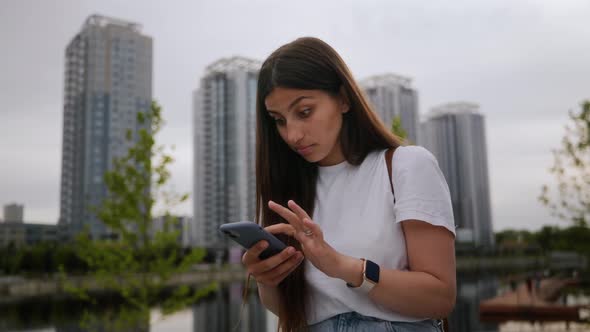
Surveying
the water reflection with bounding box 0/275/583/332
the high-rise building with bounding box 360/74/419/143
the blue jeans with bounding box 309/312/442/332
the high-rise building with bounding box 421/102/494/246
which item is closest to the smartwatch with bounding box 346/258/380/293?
the blue jeans with bounding box 309/312/442/332

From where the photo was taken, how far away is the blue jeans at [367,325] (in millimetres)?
1162

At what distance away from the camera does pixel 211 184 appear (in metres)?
54.8

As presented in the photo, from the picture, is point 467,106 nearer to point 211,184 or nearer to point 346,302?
point 211,184

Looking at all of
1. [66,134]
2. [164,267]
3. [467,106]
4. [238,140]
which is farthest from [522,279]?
[66,134]

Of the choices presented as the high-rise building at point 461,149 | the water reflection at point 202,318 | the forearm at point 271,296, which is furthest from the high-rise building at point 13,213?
the forearm at point 271,296

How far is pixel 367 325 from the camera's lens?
1.17 m

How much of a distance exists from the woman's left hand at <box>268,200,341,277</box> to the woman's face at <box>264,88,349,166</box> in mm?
242

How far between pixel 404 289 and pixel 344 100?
52 cm

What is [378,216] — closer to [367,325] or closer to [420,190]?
[420,190]

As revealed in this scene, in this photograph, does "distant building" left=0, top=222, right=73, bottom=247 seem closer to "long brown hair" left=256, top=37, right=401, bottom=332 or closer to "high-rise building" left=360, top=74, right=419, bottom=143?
"high-rise building" left=360, top=74, right=419, bottom=143

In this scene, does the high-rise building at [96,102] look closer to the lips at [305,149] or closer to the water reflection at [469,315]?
the water reflection at [469,315]

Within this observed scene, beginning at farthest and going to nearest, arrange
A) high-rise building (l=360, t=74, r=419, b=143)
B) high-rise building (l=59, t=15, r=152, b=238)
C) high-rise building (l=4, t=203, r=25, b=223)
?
high-rise building (l=4, t=203, r=25, b=223) → high-rise building (l=59, t=15, r=152, b=238) → high-rise building (l=360, t=74, r=419, b=143)

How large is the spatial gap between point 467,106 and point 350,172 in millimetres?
59258

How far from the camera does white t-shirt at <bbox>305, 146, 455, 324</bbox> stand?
1.16m
